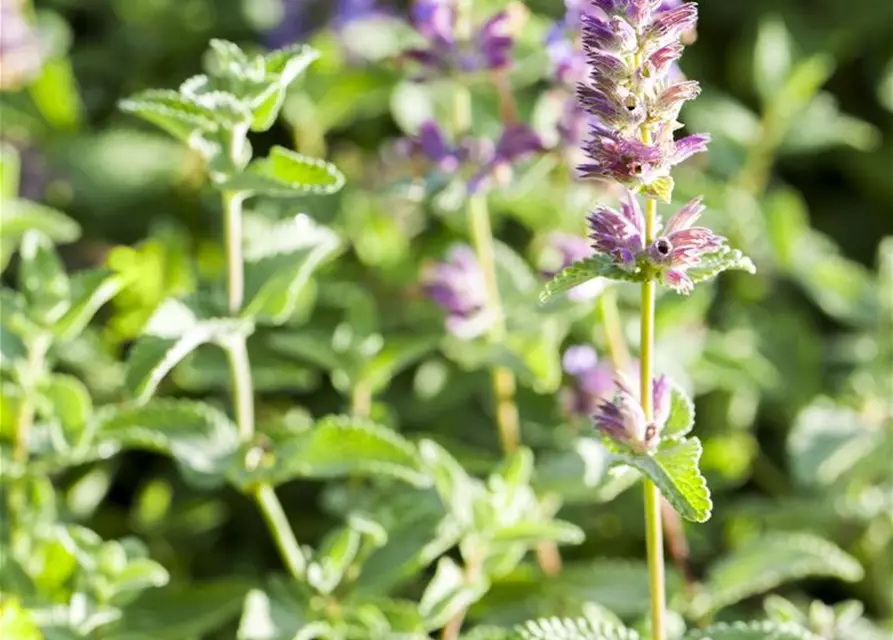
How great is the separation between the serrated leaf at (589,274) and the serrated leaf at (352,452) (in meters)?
0.71

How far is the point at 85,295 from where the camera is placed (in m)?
2.22

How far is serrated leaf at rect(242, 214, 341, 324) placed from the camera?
6.95 feet

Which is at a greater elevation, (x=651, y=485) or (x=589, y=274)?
(x=589, y=274)

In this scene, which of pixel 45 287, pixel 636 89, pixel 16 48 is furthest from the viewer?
pixel 16 48

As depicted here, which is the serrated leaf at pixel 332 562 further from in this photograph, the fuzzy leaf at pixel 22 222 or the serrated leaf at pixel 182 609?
the fuzzy leaf at pixel 22 222

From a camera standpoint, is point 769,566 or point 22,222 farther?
point 22,222

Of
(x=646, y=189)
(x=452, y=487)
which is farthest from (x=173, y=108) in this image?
(x=452, y=487)

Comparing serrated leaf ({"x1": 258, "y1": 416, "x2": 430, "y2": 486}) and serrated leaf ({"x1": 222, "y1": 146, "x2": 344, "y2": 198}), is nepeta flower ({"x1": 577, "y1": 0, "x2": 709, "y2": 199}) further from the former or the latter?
serrated leaf ({"x1": 258, "y1": 416, "x2": 430, "y2": 486})

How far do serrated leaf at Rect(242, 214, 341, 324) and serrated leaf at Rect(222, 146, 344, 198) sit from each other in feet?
0.28

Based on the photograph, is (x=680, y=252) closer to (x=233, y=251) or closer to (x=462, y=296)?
(x=233, y=251)

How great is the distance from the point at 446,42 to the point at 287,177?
30.5 inches

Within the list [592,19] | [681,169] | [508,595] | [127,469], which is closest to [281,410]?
[127,469]

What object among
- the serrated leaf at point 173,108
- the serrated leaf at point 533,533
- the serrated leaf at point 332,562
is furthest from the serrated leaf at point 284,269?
the serrated leaf at point 533,533

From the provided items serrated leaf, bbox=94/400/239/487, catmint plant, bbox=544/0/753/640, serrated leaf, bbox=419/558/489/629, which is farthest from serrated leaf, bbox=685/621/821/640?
serrated leaf, bbox=94/400/239/487
